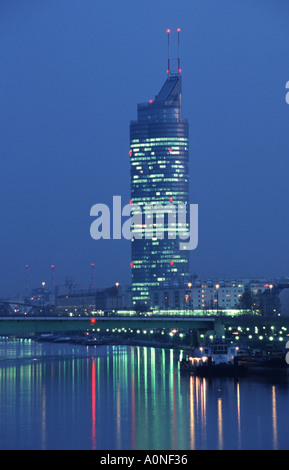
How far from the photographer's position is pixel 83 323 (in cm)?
11638

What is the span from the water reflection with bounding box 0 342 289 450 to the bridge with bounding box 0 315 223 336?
1152cm

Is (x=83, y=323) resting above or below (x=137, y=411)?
above

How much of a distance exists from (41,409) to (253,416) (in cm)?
1602

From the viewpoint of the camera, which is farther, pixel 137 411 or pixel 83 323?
pixel 83 323

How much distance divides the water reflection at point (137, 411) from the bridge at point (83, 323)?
453 inches

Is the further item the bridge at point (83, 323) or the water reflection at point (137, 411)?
the bridge at point (83, 323)

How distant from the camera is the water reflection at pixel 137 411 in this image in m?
54.8

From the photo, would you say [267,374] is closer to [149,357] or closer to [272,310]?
[149,357]

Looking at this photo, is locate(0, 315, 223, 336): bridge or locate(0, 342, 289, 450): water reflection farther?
locate(0, 315, 223, 336): bridge

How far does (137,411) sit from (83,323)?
163 ft

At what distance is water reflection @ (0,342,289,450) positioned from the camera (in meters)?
54.8

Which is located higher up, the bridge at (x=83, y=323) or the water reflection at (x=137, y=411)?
the bridge at (x=83, y=323)

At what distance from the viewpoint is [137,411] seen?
67312mm
